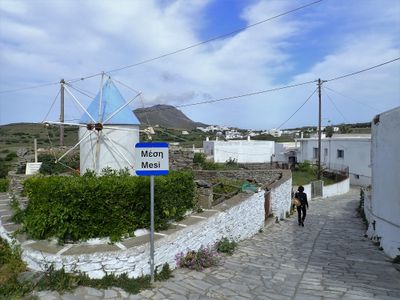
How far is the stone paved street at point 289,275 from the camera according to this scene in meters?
6.67

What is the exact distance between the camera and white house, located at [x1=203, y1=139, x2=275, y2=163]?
50969 millimetres

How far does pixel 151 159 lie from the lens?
677cm

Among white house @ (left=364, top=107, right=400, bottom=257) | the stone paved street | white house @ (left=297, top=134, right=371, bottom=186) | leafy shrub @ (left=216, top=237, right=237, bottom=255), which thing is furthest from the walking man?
white house @ (left=297, top=134, right=371, bottom=186)

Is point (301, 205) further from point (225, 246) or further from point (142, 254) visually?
point (142, 254)

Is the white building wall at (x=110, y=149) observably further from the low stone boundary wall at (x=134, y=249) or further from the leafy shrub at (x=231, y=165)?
the leafy shrub at (x=231, y=165)

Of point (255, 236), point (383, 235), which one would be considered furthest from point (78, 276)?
point (383, 235)

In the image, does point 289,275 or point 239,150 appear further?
point 239,150

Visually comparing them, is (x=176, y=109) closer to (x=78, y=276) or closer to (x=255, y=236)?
(x=255, y=236)

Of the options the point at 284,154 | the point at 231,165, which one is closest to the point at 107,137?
the point at 231,165

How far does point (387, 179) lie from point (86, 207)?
8.08 m

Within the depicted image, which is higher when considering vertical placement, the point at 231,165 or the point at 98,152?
the point at 98,152

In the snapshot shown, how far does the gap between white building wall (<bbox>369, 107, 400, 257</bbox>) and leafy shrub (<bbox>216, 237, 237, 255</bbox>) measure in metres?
4.07

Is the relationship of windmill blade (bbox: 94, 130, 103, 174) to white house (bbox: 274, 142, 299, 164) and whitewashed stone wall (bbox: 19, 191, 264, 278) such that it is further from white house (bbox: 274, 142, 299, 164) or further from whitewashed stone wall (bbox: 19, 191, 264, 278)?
white house (bbox: 274, 142, 299, 164)

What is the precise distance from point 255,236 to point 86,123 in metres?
6.26
